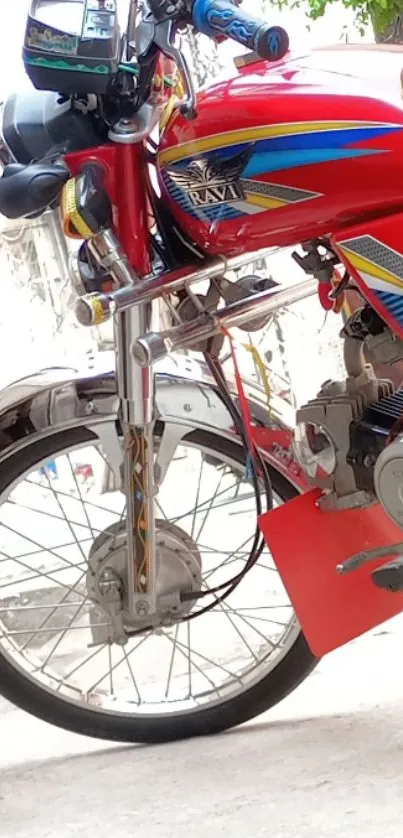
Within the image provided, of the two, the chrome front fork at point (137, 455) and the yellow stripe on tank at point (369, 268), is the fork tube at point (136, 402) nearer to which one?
the chrome front fork at point (137, 455)

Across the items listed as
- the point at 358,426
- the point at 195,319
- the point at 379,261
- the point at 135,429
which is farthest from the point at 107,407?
the point at 379,261

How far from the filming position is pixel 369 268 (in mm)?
938

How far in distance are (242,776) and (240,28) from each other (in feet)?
2.64

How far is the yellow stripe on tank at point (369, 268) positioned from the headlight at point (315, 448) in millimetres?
202

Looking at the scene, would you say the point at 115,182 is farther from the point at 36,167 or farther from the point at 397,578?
the point at 397,578

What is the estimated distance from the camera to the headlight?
109cm

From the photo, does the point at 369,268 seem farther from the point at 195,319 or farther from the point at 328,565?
the point at 328,565

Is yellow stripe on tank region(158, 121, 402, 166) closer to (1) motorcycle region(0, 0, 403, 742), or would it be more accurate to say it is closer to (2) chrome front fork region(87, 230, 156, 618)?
(1) motorcycle region(0, 0, 403, 742)

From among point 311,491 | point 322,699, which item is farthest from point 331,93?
point 322,699

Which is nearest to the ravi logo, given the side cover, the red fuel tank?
the red fuel tank

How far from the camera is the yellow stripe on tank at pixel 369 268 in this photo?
929mm

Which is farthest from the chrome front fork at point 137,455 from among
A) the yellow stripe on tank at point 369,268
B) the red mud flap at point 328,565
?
the yellow stripe on tank at point 369,268

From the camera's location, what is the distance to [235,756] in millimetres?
1260

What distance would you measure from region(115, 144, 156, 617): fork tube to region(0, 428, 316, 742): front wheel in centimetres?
6
